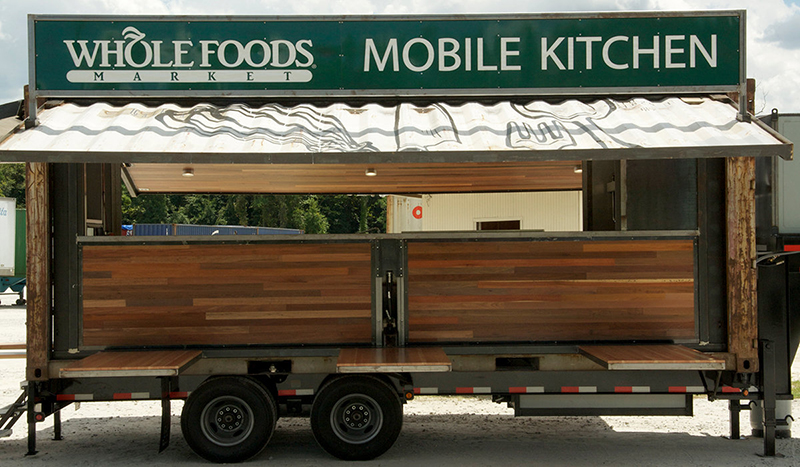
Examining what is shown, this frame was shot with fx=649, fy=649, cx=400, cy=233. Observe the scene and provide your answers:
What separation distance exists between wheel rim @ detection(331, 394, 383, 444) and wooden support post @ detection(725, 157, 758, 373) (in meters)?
3.46

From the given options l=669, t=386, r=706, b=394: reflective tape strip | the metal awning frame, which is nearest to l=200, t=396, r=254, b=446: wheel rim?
the metal awning frame

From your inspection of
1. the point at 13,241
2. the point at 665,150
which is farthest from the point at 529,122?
the point at 13,241

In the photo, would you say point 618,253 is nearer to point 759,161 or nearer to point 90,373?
point 759,161

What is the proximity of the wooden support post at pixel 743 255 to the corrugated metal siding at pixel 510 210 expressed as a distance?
7.15 m

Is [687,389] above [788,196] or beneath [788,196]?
beneath

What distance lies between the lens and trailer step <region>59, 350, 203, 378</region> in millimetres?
5359

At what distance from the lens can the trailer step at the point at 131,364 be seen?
17.6 feet

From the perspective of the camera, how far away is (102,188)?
702 cm

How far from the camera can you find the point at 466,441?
6.91m

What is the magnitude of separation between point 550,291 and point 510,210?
9.68 meters

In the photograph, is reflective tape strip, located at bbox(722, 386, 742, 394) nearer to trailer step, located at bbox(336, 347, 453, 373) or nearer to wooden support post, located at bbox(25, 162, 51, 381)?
trailer step, located at bbox(336, 347, 453, 373)

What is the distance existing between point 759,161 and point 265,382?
5.30 m

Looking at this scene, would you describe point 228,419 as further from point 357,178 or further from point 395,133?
point 357,178

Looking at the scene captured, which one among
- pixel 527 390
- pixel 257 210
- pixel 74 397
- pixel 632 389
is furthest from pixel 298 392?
pixel 257 210
